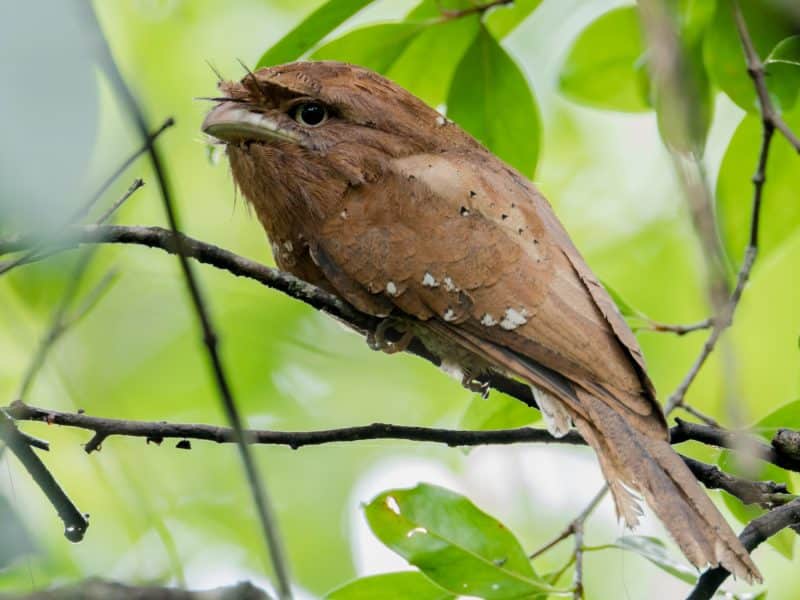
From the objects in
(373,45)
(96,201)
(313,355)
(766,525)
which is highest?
Answer: (313,355)

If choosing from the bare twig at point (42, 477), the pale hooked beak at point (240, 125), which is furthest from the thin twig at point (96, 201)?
the pale hooked beak at point (240, 125)

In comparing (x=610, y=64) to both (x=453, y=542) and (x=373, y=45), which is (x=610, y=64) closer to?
(x=373, y=45)

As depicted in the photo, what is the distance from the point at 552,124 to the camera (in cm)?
665

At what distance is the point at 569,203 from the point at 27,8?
5.73 meters

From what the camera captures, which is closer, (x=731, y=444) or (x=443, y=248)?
(x=731, y=444)

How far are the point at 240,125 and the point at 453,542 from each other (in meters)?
1.25

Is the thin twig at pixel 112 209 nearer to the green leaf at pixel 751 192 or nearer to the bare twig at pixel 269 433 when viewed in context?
the bare twig at pixel 269 433

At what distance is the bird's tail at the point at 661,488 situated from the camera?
2.20 meters

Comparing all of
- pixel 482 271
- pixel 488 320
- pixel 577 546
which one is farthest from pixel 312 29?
pixel 577 546

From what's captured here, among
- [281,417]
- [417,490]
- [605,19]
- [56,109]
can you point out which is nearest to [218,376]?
[56,109]

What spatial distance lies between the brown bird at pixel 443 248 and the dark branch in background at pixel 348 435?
0.12 metres

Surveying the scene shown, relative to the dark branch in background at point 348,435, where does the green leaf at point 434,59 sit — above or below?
above

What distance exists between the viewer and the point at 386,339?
2.87m

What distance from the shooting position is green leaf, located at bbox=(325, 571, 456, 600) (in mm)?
2564
